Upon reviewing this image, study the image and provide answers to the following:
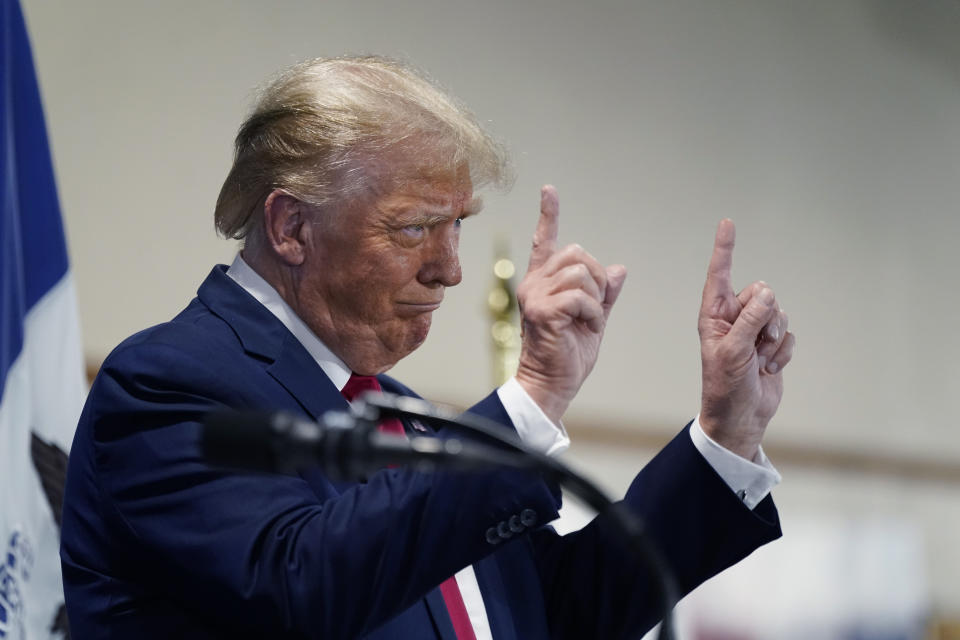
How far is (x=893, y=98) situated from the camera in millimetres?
6207

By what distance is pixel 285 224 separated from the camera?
5.66ft

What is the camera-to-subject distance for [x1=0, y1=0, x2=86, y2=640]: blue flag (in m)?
2.26

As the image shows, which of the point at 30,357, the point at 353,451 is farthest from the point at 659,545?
the point at 30,357

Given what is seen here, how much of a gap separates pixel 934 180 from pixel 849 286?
3.06 ft

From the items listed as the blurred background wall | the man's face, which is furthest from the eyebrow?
the blurred background wall

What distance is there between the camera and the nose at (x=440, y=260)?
5.46 ft

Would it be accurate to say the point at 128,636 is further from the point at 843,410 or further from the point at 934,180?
the point at 934,180

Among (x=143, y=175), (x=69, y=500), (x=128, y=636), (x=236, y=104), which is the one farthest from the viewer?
(x=236, y=104)

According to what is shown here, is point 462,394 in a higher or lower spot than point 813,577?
higher

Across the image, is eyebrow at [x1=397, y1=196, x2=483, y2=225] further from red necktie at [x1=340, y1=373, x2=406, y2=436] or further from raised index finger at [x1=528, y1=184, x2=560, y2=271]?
red necktie at [x1=340, y1=373, x2=406, y2=436]

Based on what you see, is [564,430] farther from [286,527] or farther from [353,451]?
[353,451]

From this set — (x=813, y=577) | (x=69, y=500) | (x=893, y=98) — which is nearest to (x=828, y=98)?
(x=893, y=98)

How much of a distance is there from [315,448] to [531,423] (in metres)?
0.52

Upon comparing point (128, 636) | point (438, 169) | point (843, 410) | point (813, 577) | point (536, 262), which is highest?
point (438, 169)
